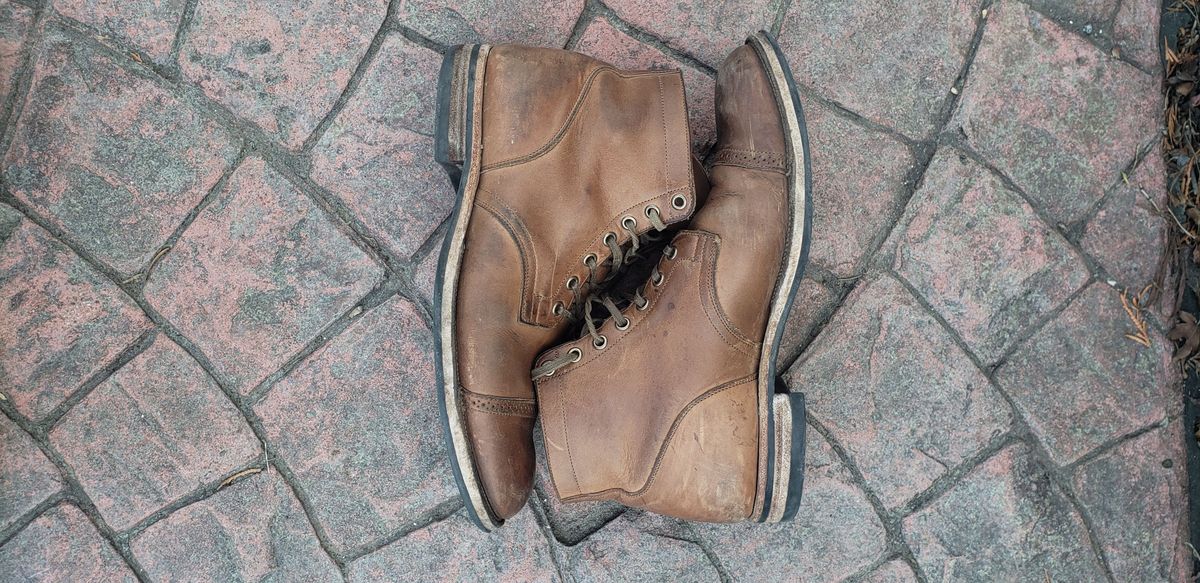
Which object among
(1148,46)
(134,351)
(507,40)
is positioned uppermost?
(507,40)

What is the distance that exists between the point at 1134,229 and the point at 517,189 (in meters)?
1.97

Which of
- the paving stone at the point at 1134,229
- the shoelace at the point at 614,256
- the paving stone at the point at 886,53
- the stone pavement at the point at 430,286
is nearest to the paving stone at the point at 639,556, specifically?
the stone pavement at the point at 430,286

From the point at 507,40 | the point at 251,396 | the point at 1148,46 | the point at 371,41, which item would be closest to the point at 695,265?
the point at 507,40

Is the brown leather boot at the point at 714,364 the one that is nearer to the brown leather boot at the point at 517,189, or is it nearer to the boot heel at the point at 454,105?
the brown leather boot at the point at 517,189

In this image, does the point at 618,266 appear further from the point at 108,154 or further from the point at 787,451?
the point at 108,154

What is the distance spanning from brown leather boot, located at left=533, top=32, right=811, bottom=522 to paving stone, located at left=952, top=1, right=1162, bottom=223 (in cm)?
70

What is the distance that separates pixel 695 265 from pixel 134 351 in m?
1.82

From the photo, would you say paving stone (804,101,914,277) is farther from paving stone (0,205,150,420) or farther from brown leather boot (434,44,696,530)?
paving stone (0,205,150,420)

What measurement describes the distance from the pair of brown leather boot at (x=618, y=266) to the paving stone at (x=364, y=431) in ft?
1.28

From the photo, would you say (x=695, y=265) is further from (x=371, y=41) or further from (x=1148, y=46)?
(x=1148, y=46)

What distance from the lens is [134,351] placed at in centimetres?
253

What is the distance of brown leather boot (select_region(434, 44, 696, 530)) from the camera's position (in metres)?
2.13

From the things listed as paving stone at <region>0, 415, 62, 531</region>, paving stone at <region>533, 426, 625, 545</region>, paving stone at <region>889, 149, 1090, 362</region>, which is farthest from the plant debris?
paving stone at <region>0, 415, 62, 531</region>

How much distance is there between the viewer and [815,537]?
8.24 ft
